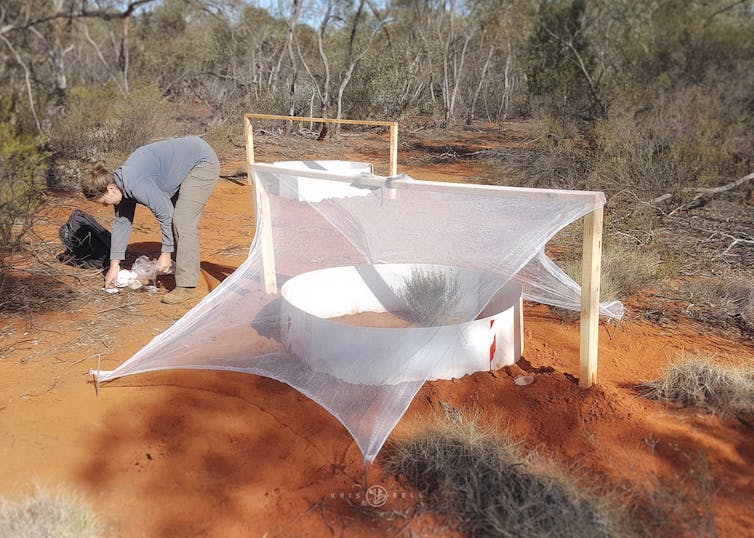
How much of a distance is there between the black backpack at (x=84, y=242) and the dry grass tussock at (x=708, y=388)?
4091mm

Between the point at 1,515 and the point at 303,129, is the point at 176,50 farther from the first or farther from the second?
the point at 1,515

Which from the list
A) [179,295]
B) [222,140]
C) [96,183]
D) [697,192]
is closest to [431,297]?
[179,295]

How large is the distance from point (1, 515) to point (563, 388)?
90.6 inches

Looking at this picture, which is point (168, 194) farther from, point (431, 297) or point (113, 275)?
point (431, 297)

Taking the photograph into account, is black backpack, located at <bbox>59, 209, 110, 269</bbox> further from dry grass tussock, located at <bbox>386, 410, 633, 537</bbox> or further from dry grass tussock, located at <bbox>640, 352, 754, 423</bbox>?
dry grass tussock, located at <bbox>640, 352, 754, 423</bbox>

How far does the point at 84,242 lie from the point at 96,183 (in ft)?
4.39

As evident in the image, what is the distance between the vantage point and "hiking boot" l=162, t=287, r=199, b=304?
4.36m

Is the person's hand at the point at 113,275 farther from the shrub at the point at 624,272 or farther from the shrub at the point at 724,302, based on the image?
the shrub at the point at 724,302

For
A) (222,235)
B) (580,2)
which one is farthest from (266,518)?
(580,2)

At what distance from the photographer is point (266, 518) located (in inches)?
89.2

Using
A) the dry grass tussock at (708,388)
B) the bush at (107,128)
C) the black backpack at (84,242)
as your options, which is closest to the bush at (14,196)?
the black backpack at (84,242)

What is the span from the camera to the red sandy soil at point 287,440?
2.23 metres

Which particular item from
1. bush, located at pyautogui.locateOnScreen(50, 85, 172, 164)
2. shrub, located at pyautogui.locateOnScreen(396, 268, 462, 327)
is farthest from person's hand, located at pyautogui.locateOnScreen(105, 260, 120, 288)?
bush, located at pyautogui.locateOnScreen(50, 85, 172, 164)

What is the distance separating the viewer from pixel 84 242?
16.8 feet
